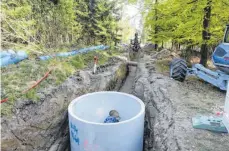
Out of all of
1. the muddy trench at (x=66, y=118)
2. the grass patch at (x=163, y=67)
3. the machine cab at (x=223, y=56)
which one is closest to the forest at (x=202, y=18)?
the grass patch at (x=163, y=67)

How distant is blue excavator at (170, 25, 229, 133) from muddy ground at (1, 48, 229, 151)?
128 mm

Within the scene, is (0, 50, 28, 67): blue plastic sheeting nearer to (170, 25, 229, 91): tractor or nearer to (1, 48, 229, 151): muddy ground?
(1, 48, 229, 151): muddy ground

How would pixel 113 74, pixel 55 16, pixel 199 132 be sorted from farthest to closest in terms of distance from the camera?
pixel 55 16 < pixel 113 74 < pixel 199 132

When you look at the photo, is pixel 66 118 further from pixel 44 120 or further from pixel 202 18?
pixel 202 18

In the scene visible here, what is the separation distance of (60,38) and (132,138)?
6017 millimetres

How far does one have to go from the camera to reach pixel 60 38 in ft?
29.4

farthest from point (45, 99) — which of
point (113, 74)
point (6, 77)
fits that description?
point (113, 74)

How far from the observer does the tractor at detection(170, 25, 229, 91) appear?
454 centimetres

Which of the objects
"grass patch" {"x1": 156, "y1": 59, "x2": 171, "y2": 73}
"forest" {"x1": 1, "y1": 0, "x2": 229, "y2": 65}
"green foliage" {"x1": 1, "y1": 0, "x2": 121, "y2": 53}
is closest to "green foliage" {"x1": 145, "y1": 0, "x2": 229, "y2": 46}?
"forest" {"x1": 1, "y1": 0, "x2": 229, "y2": 65}

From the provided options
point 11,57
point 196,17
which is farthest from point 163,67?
point 11,57

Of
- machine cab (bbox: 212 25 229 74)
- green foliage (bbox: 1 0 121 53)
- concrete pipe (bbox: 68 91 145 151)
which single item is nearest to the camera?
concrete pipe (bbox: 68 91 145 151)

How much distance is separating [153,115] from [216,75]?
1.75m

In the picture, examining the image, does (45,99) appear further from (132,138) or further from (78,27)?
(78,27)

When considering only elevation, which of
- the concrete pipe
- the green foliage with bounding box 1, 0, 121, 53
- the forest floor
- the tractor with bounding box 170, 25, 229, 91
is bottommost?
the concrete pipe
